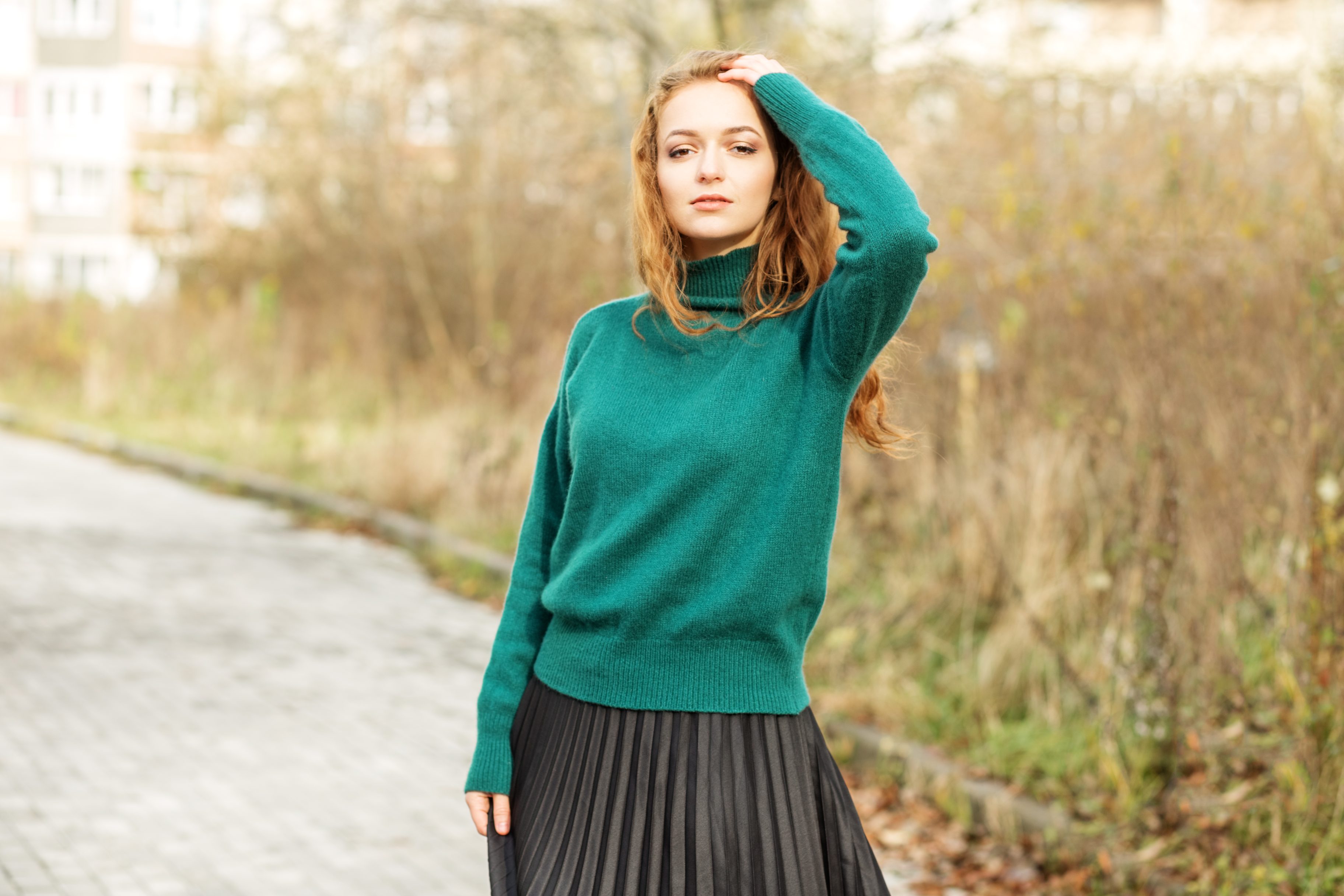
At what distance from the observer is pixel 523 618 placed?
2.38 m

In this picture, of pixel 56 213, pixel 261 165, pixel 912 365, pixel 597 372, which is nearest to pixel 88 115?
pixel 56 213

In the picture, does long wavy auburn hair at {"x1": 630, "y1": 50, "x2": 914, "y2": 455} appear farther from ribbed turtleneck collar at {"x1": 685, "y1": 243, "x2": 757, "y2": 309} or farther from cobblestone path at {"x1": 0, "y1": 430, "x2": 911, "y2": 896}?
cobblestone path at {"x1": 0, "y1": 430, "x2": 911, "y2": 896}

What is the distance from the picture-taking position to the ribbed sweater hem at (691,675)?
2.16 metres

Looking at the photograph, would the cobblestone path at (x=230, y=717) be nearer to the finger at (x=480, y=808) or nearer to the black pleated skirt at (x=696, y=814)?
the finger at (x=480, y=808)

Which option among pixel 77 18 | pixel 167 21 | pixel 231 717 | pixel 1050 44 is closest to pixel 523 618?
pixel 231 717

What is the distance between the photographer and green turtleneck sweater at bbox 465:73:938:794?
6.95 ft

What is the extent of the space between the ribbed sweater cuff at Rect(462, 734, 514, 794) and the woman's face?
0.87m

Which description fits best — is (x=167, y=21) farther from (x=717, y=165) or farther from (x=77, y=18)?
(x=717, y=165)

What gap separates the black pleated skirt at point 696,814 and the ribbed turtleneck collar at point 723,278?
25.2 inches

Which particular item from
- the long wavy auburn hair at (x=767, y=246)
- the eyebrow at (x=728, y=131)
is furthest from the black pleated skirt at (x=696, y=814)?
the eyebrow at (x=728, y=131)

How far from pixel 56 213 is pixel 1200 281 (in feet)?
170

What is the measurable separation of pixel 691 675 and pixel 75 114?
54.9m

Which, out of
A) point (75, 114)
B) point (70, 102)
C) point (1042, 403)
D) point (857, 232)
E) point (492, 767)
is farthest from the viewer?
point (70, 102)

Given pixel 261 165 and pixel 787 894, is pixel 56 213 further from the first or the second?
pixel 787 894
